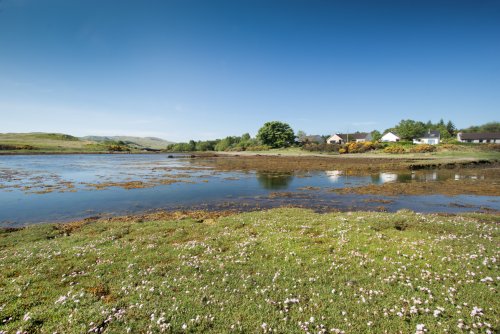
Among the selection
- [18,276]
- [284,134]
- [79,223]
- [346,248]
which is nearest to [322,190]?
[346,248]

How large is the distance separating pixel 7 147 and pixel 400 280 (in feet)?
716

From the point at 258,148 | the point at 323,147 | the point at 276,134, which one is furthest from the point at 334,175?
the point at 258,148

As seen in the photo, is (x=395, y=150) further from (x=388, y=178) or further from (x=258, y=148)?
(x=258, y=148)

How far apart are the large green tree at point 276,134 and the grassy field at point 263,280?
479ft

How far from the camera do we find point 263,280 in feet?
30.6

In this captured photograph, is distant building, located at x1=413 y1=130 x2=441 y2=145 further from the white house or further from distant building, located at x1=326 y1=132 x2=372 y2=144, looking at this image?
distant building, located at x1=326 y1=132 x2=372 y2=144

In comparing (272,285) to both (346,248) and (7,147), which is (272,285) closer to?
(346,248)

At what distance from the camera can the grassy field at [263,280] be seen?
23.3ft

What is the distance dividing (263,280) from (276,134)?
15312cm

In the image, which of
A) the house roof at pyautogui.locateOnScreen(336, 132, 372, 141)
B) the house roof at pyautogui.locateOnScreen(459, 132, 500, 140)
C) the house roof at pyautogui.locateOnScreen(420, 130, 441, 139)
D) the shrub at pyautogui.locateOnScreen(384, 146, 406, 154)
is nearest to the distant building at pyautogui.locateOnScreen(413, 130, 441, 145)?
the house roof at pyautogui.locateOnScreen(420, 130, 441, 139)

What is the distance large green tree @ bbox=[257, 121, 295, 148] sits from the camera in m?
159

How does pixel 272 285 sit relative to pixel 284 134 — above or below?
below

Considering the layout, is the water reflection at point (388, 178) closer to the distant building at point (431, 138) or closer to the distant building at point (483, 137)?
the distant building at point (431, 138)

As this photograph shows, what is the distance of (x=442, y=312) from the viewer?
7.19 m
